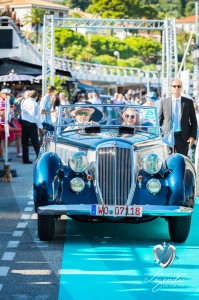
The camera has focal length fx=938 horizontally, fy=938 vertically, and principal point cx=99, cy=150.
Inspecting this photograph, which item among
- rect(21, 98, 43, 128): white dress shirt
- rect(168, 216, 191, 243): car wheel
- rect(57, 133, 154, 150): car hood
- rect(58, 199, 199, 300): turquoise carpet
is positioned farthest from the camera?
rect(21, 98, 43, 128): white dress shirt

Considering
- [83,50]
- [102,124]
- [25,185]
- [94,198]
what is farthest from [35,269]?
[83,50]

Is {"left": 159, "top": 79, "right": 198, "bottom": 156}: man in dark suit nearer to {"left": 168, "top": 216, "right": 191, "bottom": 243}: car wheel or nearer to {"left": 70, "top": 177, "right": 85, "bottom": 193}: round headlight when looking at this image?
{"left": 168, "top": 216, "right": 191, "bottom": 243}: car wheel

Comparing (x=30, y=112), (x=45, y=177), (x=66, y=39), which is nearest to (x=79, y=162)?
(x=45, y=177)

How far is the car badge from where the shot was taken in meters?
9.30

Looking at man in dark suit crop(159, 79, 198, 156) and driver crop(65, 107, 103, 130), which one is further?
man in dark suit crop(159, 79, 198, 156)

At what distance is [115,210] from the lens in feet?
34.5

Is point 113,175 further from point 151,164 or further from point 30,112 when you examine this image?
point 30,112

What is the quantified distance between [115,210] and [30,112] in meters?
12.0

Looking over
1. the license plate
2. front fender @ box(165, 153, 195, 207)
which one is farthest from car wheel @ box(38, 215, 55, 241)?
front fender @ box(165, 153, 195, 207)

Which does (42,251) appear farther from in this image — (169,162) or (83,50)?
(83,50)

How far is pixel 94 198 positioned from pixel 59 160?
2.15ft

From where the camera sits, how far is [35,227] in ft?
39.8

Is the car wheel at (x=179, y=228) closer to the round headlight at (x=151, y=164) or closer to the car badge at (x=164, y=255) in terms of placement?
the round headlight at (x=151, y=164)

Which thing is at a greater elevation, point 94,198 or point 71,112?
point 71,112
